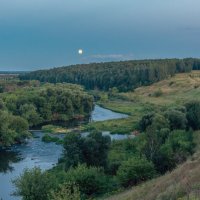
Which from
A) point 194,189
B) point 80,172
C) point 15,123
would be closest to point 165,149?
point 80,172

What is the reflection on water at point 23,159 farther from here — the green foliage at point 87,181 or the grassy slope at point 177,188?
the grassy slope at point 177,188

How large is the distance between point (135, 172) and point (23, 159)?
2791 cm

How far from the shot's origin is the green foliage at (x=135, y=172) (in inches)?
1695

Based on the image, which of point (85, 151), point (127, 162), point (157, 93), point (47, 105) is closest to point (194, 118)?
point (85, 151)

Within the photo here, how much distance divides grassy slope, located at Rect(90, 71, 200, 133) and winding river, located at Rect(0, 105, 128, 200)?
87.0 ft

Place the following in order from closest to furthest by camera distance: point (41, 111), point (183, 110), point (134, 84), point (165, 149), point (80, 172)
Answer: point (80, 172) → point (165, 149) → point (183, 110) → point (41, 111) → point (134, 84)

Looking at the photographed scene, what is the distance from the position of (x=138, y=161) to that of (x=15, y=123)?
45.6 metres

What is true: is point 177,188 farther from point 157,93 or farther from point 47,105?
point 157,93

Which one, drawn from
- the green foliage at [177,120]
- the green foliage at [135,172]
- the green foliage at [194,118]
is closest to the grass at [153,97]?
the green foliage at [194,118]

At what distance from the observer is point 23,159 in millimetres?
66625

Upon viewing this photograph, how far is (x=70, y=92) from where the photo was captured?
122188 mm

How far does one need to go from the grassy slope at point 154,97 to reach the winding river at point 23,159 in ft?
87.0

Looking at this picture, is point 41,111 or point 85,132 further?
point 41,111

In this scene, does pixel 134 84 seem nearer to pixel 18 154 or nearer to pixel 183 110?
pixel 183 110
